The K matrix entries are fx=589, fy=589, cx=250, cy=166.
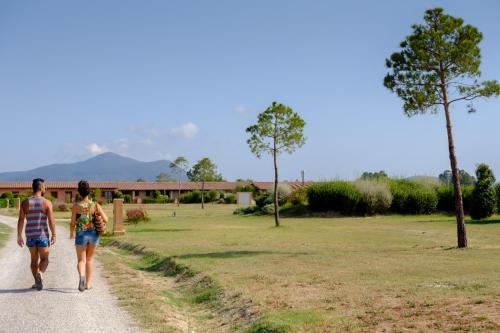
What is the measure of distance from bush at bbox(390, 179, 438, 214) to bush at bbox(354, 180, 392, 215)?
1.11m

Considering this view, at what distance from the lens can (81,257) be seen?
10.6 m

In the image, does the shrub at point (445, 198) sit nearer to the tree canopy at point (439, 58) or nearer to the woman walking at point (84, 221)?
the tree canopy at point (439, 58)

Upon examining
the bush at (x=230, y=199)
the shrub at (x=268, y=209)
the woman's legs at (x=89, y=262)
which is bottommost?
the woman's legs at (x=89, y=262)

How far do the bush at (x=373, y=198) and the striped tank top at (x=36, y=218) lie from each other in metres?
34.5

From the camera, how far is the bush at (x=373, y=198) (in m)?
42.9

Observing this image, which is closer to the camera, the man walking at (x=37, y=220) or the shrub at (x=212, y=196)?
the man walking at (x=37, y=220)

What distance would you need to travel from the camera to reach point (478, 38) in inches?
751

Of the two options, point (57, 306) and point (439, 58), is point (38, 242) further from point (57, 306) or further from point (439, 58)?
point (439, 58)

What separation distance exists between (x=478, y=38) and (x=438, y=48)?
1.32 metres

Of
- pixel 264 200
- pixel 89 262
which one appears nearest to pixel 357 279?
pixel 89 262

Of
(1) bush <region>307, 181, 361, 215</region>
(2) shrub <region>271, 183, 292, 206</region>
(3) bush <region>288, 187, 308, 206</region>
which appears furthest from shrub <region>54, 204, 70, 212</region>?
(1) bush <region>307, 181, 361, 215</region>

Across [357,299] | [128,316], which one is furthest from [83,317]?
[357,299]

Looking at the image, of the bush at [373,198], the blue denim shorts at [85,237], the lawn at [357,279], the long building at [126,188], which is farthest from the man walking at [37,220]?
the long building at [126,188]

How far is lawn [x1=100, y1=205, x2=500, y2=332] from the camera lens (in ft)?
26.4
